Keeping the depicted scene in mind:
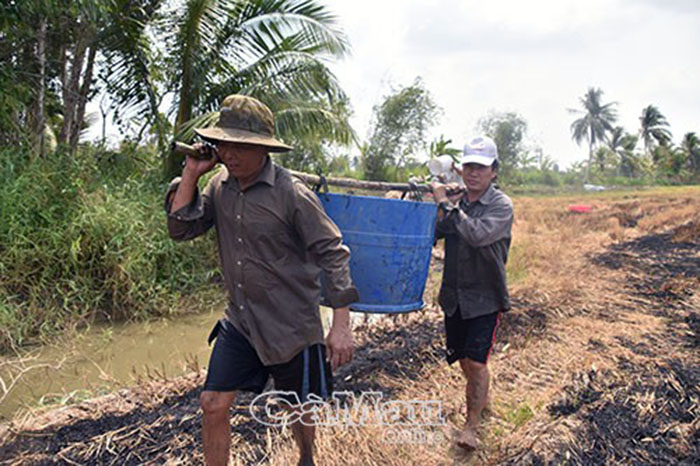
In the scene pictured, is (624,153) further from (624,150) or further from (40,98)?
(40,98)

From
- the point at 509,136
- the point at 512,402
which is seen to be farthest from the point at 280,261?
the point at 509,136

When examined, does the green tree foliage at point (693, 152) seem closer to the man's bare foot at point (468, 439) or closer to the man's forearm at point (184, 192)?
the man's bare foot at point (468, 439)

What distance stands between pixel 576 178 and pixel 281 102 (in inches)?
1857

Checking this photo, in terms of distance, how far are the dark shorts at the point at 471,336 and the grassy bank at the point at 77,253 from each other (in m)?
3.90

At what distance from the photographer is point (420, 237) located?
8.18 ft

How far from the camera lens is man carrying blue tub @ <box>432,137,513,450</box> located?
2.62 metres

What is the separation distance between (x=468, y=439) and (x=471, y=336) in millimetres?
492

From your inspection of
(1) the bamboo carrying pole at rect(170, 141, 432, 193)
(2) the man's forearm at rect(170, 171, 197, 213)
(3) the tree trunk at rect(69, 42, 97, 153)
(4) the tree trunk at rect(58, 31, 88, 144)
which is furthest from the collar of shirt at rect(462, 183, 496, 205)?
(3) the tree trunk at rect(69, 42, 97, 153)

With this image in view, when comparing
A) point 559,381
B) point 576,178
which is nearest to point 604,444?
point 559,381

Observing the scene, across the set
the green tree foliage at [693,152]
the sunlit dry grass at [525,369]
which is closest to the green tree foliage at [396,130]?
the sunlit dry grass at [525,369]

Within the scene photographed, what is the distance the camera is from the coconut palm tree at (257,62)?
7211 millimetres

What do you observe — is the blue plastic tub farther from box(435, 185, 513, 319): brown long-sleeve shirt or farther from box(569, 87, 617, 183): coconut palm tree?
box(569, 87, 617, 183): coconut palm tree

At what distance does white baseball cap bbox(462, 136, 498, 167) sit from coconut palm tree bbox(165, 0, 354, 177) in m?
5.17

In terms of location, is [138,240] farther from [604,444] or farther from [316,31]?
[604,444]
